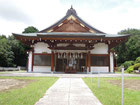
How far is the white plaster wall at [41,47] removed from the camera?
17672 millimetres

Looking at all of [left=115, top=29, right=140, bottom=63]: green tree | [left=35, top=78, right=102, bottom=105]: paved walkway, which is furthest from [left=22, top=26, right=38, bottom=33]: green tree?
[left=35, top=78, right=102, bottom=105]: paved walkway

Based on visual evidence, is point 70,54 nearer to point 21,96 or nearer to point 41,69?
point 41,69

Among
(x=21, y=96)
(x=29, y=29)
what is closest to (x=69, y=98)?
(x=21, y=96)

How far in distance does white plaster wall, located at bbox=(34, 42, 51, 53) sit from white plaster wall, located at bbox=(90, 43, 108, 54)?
5.99 m

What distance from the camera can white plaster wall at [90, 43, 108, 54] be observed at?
57.9 feet

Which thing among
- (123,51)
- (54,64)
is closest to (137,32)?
(123,51)

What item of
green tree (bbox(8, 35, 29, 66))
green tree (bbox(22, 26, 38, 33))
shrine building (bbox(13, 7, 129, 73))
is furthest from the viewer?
green tree (bbox(22, 26, 38, 33))

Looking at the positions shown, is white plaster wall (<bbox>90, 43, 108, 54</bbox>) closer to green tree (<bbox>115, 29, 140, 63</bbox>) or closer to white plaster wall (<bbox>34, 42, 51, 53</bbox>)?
white plaster wall (<bbox>34, 42, 51, 53</bbox>)

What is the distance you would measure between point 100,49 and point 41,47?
26.0 feet

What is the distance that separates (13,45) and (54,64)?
23.4m

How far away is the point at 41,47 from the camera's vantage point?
17.8 m

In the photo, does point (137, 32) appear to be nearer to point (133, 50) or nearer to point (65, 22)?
point (133, 50)

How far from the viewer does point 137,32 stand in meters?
41.9

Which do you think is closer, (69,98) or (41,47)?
(69,98)
